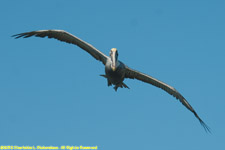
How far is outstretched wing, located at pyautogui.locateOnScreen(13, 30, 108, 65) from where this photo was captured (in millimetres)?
21055

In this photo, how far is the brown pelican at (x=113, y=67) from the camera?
803 inches

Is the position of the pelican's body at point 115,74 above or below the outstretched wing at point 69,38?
below

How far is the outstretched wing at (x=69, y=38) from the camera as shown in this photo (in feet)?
69.1

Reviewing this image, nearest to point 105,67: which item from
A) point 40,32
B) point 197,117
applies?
point 40,32

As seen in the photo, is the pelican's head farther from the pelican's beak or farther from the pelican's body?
the pelican's body

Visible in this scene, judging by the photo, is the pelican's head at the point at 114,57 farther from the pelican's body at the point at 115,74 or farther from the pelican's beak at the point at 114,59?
the pelican's body at the point at 115,74

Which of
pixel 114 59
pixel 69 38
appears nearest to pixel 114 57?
pixel 114 59

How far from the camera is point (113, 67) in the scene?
20031mm

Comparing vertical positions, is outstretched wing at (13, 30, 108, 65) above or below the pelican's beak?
above

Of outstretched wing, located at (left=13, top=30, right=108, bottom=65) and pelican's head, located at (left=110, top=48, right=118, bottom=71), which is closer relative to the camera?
pelican's head, located at (left=110, top=48, right=118, bottom=71)

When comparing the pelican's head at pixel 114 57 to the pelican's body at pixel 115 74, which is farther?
the pelican's body at pixel 115 74

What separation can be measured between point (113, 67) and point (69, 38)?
Result: 9.57 feet

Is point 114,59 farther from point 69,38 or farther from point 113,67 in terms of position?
point 69,38

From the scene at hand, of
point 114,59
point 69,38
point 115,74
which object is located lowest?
point 115,74
